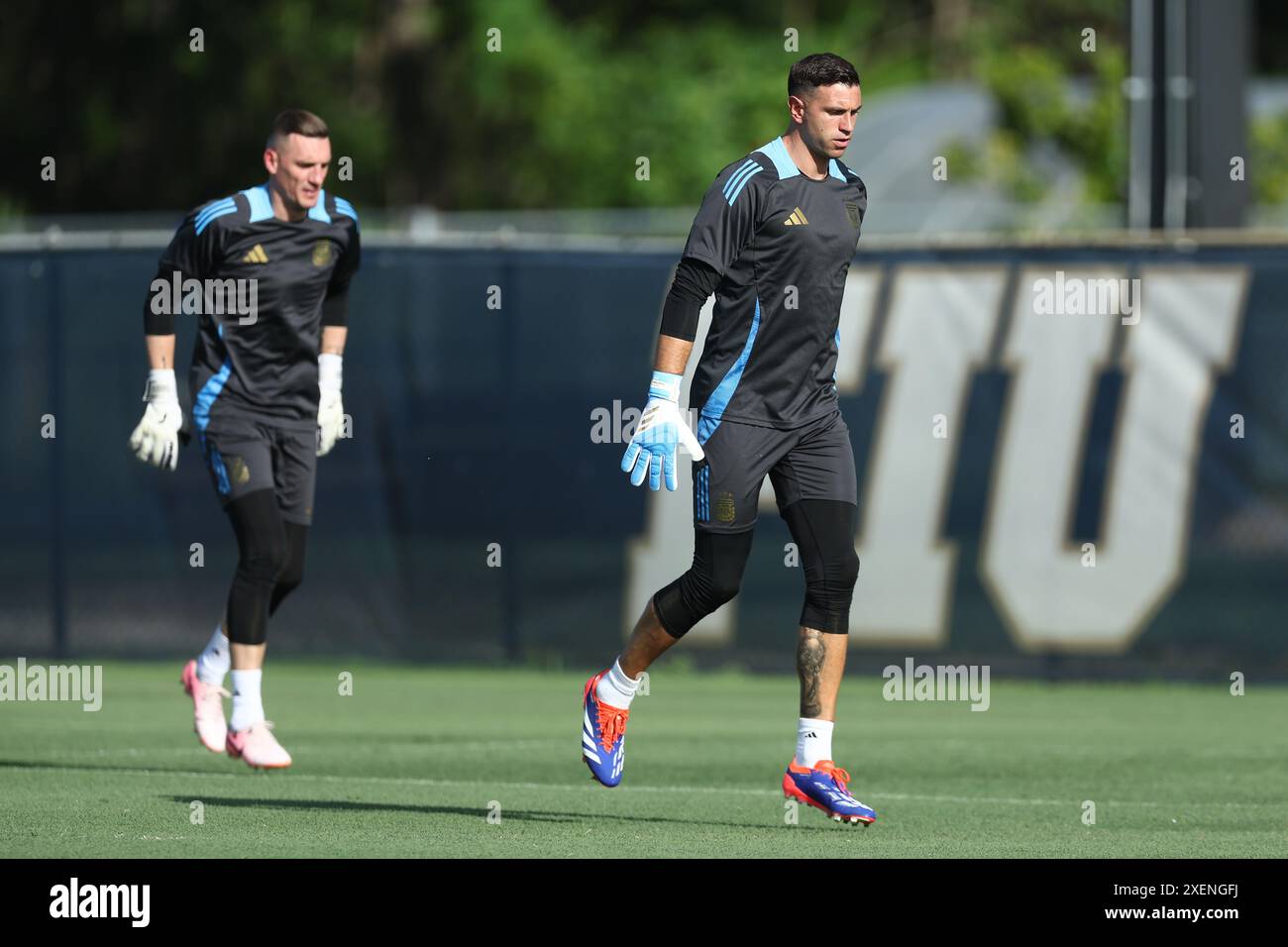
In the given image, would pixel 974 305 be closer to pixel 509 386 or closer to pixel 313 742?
pixel 509 386

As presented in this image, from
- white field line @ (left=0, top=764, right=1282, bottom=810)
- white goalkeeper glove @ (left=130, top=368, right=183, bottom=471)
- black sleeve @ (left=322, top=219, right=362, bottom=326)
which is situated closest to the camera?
white field line @ (left=0, top=764, right=1282, bottom=810)

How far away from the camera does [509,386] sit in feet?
47.8

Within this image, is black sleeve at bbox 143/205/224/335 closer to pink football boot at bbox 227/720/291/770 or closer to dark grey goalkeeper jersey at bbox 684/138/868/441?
pink football boot at bbox 227/720/291/770

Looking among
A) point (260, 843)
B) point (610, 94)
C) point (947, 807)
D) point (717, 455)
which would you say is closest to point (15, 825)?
A: point (260, 843)

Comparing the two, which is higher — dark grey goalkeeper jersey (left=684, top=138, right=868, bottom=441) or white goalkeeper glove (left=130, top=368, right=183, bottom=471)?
dark grey goalkeeper jersey (left=684, top=138, right=868, bottom=441)

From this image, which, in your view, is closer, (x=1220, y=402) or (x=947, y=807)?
(x=947, y=807)

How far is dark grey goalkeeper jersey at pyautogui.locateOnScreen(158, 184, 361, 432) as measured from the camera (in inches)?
376

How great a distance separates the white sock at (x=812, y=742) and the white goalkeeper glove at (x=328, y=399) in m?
2.76

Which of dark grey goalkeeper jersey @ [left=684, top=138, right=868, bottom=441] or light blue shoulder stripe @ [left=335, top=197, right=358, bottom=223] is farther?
light blue shoulder stripe @ [left=335, top=197, right=358, bottom=223]

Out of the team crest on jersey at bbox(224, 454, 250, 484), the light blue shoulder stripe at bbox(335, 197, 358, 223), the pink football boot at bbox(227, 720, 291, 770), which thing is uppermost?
the light blue shoulder stripe at bbox(335, 197, 358, 223)

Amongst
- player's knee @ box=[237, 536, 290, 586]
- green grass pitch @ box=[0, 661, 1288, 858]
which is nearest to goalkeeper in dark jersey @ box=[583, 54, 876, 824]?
green grass pitch @ box=[0, 661, 1288, 858]

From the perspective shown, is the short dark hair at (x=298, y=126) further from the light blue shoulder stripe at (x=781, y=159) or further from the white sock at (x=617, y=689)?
the white sock at (x=617, y=689)

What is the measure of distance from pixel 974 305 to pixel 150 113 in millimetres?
27829

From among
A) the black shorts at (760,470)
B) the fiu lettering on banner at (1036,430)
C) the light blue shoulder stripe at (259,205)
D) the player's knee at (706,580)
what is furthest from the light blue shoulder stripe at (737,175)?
the fiu lettering on banner at (1036,430)
